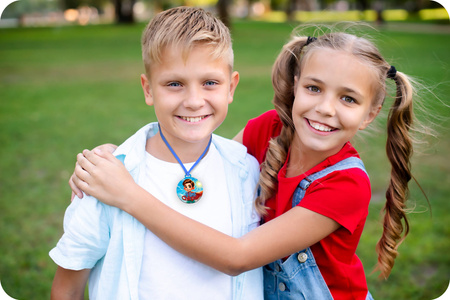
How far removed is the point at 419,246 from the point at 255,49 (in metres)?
15.6

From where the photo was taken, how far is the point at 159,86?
186cm

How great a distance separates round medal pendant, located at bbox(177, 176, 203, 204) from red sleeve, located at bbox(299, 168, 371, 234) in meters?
0.45

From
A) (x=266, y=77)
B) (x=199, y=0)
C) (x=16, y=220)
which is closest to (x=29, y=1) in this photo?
(x=199, y=0)

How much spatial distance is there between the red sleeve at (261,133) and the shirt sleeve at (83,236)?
89cm

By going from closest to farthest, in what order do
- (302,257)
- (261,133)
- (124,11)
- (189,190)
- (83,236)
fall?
(83,236)
(189,190)
(302,257)
(261,133)
(124,11)

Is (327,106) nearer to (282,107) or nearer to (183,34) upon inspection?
(282,107)

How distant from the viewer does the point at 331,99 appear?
1.91 m

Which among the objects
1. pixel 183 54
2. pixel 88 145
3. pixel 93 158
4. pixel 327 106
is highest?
pixel 183 54

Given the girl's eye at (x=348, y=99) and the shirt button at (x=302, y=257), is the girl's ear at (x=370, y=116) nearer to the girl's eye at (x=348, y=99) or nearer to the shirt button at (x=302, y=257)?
the girl's eye at (x=348, y=99)

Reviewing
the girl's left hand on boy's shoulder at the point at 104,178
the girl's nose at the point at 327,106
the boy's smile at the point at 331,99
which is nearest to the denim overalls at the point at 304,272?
the boy's smile at the point at 331,99

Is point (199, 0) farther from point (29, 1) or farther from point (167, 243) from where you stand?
point (167, 243)

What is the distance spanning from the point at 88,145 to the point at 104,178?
17.3 feet

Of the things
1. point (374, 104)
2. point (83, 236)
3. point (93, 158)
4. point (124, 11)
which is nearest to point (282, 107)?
point (374, 104)

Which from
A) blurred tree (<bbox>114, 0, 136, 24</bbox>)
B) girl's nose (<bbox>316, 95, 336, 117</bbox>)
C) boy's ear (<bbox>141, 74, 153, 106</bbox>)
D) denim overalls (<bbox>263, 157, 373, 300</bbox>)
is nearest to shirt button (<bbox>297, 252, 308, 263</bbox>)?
denim overalls (<bbox>263, 157, 373, 300</bbox>)
